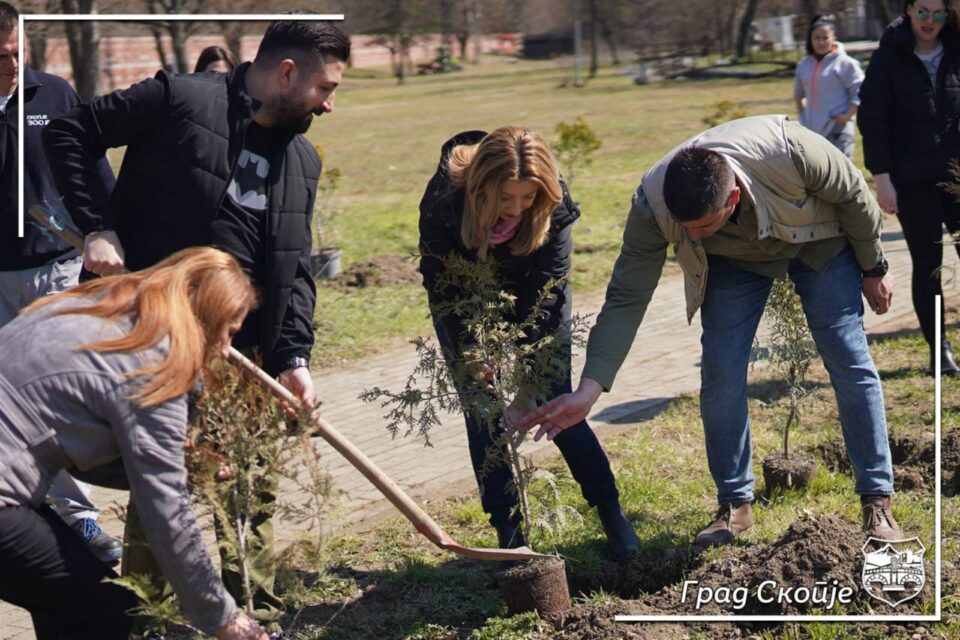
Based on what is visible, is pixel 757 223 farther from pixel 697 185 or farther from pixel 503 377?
pixel 503 377

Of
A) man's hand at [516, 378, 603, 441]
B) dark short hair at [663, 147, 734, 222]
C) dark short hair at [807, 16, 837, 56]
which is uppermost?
dark short hair at [807, 16, 837, 56]

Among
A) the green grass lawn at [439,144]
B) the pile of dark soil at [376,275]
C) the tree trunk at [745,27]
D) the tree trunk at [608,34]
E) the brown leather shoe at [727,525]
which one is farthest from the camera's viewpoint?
the tree trunk at [608,34]

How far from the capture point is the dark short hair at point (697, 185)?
13.1 ft

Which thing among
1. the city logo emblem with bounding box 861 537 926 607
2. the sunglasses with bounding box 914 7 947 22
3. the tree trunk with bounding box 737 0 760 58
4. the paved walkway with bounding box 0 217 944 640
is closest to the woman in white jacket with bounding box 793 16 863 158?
the paved walkway with bounding box 0 217 944 640

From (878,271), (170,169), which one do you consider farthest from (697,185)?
(170,169)

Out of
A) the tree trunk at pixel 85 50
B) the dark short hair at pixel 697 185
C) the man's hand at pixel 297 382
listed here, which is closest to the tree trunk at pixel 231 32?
the tree trunk at pixel 85 50

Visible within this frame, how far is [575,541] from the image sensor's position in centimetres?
486

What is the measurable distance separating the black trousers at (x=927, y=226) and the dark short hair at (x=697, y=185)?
113 inches

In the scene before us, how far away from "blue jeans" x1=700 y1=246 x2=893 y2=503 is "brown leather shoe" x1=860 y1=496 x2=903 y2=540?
3 cm

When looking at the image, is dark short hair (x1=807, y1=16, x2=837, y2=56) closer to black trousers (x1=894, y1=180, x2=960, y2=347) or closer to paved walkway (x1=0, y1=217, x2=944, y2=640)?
paved walkway (x1=0, y1=217, x2=944, y2=640)

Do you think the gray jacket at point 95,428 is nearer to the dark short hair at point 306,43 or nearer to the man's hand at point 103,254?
the man's hand at point 103,254

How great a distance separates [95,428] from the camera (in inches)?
116

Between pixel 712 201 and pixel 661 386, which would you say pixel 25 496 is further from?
pixel 661 386

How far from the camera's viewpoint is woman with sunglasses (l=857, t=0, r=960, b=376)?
21.5ft
